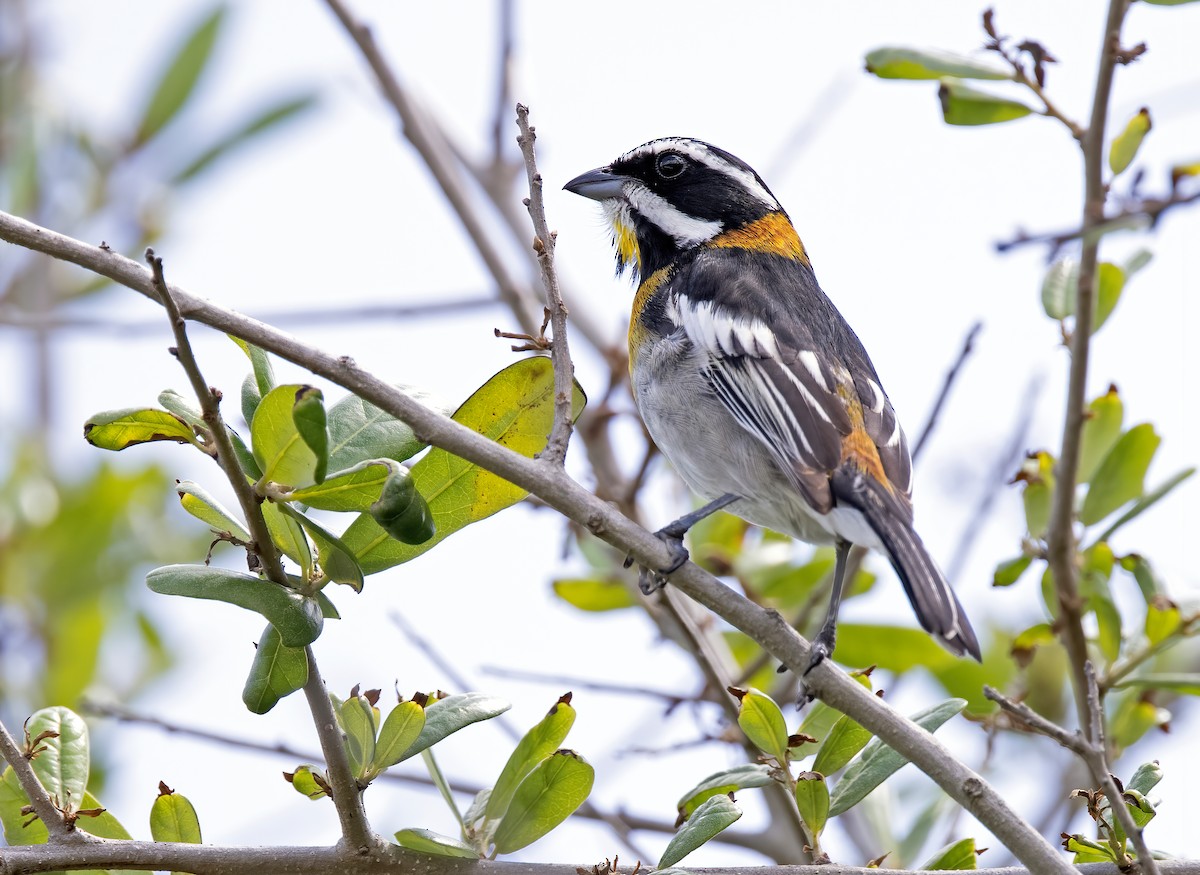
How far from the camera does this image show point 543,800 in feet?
9.09

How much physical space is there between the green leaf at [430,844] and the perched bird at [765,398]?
0.75m

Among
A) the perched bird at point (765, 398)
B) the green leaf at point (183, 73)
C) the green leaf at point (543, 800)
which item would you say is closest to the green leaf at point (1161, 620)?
the perched bird at point (765, 398)

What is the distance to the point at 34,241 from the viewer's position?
7.90 feet

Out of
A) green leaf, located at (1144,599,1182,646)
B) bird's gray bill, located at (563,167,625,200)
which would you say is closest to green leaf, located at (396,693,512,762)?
green leaf, located at (1144,599,1182,646)

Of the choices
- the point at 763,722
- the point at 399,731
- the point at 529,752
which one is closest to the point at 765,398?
the point at 763,722

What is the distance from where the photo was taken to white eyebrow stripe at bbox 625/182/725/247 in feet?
16.9

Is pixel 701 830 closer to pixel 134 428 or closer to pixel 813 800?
pixel 813 800

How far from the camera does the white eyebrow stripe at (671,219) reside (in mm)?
5152

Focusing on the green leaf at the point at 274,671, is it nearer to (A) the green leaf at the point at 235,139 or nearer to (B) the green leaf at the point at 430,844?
(B) the green leaf at the point at 430,844

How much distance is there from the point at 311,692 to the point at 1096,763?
4.69 ft

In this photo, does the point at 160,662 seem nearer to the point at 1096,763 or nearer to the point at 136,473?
the point at 136,473

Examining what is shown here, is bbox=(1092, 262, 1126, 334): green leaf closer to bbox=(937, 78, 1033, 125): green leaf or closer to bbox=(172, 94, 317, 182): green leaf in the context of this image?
bbox=(937, 78, 1033, 125): green leaf

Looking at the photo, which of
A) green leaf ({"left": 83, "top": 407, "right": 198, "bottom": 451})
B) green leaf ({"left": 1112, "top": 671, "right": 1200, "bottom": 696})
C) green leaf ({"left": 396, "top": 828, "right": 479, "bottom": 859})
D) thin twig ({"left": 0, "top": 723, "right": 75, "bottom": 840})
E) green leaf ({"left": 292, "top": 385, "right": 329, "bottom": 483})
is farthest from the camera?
green leaf ({"left": 1112, "top": 671, "right": 1200, "bottom": 696})

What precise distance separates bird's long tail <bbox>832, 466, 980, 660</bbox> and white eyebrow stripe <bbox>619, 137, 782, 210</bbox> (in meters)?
2.04
